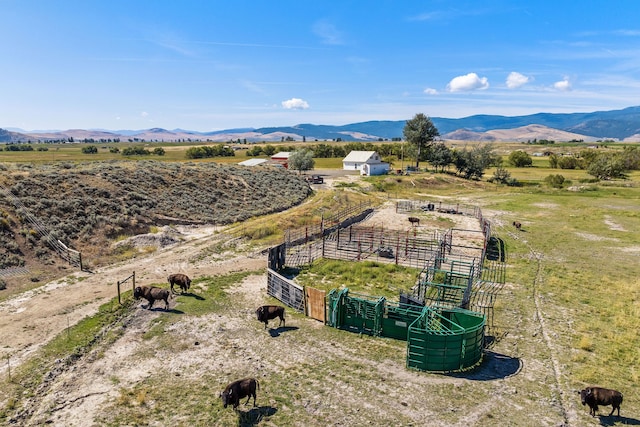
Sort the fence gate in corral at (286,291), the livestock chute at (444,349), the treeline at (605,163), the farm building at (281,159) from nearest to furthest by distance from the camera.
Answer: the livestock chute at (444,349)
the fence gate in corral at (286,291)
the treeline at (605,163)
the farm building at (281,159)

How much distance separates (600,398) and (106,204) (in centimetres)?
3644

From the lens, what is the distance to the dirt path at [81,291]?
1585 centimetres

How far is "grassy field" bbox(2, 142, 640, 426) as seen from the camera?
11.6 m

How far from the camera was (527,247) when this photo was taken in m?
32.1

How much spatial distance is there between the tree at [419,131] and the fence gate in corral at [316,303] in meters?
78.3

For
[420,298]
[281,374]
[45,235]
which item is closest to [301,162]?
[45,235]

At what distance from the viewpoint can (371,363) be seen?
14.4 meters

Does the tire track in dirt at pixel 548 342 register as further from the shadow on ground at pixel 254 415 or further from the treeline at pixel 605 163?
the treeline at pixel 605 163

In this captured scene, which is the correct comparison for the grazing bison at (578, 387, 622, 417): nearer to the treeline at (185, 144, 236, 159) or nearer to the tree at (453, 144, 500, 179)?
the tree at (453, 144, 500, 179)

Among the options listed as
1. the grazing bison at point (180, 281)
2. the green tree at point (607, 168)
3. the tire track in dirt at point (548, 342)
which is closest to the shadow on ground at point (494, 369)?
the tire track in dirt at point (548, 342)

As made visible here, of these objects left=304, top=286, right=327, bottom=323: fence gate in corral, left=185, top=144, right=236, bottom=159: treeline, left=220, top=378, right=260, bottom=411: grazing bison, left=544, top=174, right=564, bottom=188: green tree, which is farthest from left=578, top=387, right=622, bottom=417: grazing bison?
left=185, top=144, right=236, bottom=159: treeline

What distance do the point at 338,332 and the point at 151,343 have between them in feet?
24.8

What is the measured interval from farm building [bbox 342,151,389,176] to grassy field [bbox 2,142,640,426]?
5849cm

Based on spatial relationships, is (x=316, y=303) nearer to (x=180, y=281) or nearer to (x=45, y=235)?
(x=180, y=281)
